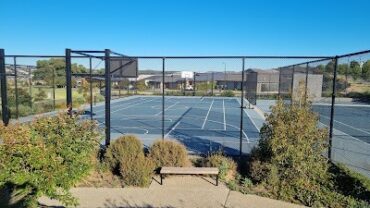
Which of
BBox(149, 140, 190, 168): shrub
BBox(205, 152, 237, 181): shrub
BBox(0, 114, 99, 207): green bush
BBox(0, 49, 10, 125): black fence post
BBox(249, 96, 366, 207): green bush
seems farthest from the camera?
BBox(0, 49, 10, 125): black fence post

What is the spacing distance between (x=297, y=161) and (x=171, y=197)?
115 inches

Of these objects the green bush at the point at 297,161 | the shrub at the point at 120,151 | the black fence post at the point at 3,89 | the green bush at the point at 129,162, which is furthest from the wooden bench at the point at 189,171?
the black fence post at the point at 3,89

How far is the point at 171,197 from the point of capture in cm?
707

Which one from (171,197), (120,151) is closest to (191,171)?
(171,197)

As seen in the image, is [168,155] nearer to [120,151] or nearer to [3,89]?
[120,151]

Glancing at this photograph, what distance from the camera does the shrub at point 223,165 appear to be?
825 centimetres

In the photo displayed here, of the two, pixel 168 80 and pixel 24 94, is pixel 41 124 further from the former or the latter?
pixel 168 80

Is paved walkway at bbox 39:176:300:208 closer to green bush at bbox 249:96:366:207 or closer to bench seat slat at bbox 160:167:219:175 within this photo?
bench seat slat at bbox 160:167:219:175

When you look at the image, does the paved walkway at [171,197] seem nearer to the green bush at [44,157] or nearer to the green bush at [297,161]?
the green bush at [297,161]

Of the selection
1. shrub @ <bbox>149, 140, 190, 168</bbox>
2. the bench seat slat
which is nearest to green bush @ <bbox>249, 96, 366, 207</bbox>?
the bench seat slat

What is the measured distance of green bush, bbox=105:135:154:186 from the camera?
7.80 meters

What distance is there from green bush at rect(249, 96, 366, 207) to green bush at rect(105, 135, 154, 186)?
2.80m

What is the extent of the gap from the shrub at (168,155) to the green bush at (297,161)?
2.09 metres

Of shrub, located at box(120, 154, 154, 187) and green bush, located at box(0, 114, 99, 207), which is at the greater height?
green bush, located at box(0, 114, 99, 207)
